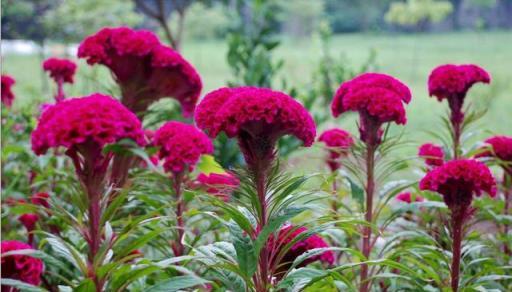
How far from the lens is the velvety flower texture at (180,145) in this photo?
4.87 ft

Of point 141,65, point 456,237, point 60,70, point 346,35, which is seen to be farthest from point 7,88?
point 346,35

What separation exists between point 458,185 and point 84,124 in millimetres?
628

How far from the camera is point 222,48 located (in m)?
13.2

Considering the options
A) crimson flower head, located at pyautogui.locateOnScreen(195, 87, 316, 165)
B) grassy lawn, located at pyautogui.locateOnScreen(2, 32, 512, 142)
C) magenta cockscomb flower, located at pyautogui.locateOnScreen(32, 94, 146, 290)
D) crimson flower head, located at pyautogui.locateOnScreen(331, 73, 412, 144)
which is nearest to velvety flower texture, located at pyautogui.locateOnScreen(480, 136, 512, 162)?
crimson flower head, located at pyautogui.locateOnScreen(331, 73, 412, 144)

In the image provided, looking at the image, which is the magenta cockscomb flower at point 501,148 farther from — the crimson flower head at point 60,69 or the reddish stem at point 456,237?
the crimson flower head at point 60,69

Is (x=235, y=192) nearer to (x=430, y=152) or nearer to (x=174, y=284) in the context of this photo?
(x=174, y=284)

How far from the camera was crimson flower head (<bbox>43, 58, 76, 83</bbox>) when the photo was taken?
200 cm

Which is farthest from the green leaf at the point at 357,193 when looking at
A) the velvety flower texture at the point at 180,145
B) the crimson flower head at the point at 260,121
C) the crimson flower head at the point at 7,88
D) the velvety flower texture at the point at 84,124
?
the crimson flower head at the point at 7,88

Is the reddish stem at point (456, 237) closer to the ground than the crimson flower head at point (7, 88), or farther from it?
closer to the ground

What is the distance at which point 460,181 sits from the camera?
4.05ft

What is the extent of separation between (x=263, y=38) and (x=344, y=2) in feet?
21.0

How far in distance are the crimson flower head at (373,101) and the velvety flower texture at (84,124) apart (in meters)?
0.47

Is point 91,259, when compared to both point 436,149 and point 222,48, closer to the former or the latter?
point 436,149

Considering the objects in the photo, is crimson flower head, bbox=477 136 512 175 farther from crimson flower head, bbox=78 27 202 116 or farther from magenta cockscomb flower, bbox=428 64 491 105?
crimson flower head, bbox=78 27 202 116
